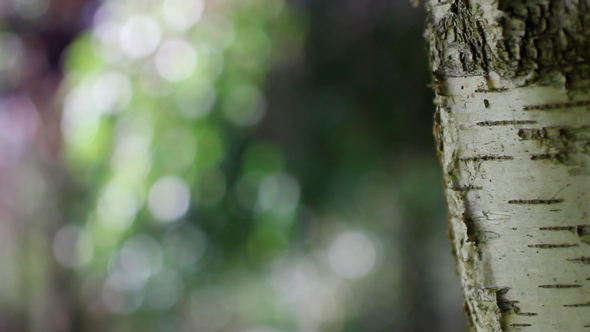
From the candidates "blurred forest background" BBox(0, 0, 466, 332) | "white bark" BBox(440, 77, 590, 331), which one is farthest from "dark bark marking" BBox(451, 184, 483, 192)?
"blurred forest background" BBox(0, 0, 466, 332)

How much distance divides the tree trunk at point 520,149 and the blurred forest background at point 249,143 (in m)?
1.28

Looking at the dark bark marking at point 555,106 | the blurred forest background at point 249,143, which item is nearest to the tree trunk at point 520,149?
the dark bark marking at point 555,106

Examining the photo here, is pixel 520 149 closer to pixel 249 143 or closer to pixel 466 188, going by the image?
pixel 466 188

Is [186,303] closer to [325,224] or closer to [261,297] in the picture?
[261,297]

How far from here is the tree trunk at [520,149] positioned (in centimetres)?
38

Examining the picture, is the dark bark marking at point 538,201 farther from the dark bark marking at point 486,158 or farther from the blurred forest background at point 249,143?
the blurred forest background at point 249,143

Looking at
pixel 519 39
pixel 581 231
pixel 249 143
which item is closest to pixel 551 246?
pixel 581 231

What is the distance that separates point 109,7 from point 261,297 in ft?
5.93

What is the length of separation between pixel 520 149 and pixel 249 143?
4.71 feet

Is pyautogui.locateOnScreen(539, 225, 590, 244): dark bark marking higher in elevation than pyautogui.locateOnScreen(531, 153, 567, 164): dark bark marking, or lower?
lower

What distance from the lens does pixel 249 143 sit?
1.79 meters

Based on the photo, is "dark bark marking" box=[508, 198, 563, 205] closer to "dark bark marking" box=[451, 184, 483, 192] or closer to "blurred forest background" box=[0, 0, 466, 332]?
"dark bark marking" box=[451, 184, 483, 192]

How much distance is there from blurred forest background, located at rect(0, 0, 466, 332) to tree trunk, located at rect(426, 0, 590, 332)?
1.28m

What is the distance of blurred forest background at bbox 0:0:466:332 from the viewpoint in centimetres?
162
